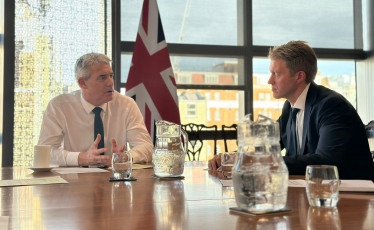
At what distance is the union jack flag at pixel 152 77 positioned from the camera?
14.4ft

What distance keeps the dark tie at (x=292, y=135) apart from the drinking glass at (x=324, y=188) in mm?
1389

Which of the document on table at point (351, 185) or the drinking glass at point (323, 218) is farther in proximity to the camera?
the document on table at point (351, 185)

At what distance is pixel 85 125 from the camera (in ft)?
9.68

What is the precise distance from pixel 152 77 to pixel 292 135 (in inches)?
92.2

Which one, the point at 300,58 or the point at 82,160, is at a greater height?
the point at 300,58

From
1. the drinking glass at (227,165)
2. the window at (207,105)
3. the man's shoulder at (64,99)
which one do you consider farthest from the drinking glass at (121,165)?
the window at (207,105)

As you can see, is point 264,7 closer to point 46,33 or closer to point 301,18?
point 301,18

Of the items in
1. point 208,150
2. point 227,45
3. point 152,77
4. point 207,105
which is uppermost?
point 227,45

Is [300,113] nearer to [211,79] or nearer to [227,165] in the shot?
[227,165]

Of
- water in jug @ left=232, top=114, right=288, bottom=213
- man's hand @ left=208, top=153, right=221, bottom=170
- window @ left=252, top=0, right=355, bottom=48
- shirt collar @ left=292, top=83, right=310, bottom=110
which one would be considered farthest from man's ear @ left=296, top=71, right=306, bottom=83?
window @ left=252, top=0, right=355, bottom=48

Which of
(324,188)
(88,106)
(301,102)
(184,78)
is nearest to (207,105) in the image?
(184,78)

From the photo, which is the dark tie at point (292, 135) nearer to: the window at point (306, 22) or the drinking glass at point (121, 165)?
the drinking glass at point (121, 165)

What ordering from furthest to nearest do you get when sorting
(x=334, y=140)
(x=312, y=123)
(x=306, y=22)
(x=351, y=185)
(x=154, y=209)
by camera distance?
(x=306, y=22), (x=312, y=123), (x=334, y=140), (x=351, y=185), (x=154, y=209)

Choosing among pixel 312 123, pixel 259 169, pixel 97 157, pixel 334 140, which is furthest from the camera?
pixel 97 157
